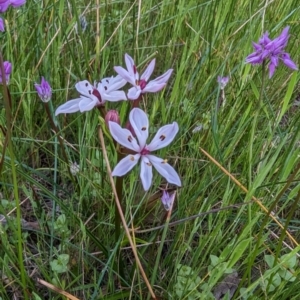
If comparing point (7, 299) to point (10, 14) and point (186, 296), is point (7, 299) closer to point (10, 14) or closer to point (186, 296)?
point (186, 296)

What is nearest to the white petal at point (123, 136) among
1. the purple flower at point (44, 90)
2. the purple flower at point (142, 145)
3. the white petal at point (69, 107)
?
the purple flower at point (142, 145)

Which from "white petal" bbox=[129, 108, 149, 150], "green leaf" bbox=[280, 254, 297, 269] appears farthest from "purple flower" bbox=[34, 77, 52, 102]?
"green leaf" bbox=[280, 254, 297, 269]

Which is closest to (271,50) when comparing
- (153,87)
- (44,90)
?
(153,87)

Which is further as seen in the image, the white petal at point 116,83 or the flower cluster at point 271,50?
the flower cluster at point 271,50

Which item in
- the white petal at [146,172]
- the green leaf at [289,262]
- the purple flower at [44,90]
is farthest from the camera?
the purple flower at [44,90]

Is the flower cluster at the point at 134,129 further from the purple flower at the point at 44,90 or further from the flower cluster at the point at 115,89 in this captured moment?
the purple flower at the point at 44,90

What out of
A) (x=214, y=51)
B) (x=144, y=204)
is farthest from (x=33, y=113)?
(x=214, y=51)

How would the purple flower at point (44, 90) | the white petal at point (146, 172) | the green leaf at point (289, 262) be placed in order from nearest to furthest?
the white petal at point (146, 172) < the green leaf at point (289, 262) < the purple flower at point (44, 90)

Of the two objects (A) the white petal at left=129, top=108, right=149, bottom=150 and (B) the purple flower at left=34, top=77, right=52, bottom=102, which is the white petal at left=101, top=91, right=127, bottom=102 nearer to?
(A) the white petal at left=129, top=108, right=149, bottom=150
